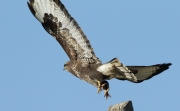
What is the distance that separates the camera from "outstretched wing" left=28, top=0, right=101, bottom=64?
387 inches

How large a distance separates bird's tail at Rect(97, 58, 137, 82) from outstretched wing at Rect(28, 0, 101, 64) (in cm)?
93

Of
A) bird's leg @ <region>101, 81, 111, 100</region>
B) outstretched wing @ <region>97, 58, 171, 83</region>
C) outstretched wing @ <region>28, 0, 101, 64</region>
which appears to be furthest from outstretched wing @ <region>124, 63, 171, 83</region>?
outstretched wing @ <region>28, 0, 101, 64</region>

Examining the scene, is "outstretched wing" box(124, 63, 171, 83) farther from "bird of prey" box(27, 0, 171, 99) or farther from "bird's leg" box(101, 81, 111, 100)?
"bird's leg" box(101, 81, 111, 100)

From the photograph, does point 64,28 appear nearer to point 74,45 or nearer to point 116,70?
point 74,45

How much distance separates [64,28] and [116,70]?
228 cm

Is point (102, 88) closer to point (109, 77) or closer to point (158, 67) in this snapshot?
point (109, 77)

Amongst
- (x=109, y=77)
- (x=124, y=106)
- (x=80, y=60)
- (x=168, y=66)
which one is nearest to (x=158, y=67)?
(x=168, y=66)

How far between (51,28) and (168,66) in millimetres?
3367

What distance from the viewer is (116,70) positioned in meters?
8.27

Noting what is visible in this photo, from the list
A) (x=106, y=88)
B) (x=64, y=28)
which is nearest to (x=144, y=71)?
(x=106, y=88)

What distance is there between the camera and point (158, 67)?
25.6 ft

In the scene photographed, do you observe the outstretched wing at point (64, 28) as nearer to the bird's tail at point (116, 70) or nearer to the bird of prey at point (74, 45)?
the bird of prey at point (74, 45)

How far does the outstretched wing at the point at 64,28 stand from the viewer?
387 inches

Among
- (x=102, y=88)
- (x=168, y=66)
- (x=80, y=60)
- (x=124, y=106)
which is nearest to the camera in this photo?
(x=124, y=106)
